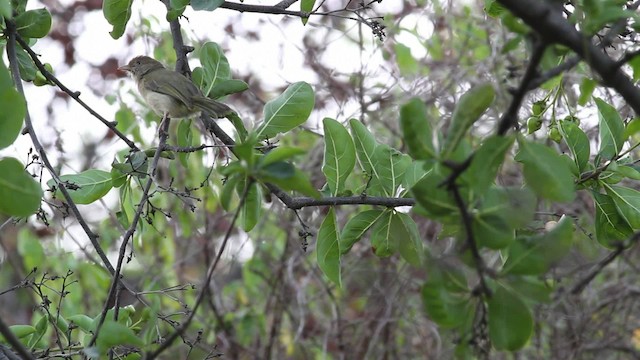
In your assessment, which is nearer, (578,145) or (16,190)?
(16,190)

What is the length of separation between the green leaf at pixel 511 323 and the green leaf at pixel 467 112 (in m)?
0.21

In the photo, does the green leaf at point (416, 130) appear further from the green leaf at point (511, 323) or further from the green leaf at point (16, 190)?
the green leaf at point (16, 190)

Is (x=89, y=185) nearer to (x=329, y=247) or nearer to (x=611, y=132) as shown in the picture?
(x=329, y=247)

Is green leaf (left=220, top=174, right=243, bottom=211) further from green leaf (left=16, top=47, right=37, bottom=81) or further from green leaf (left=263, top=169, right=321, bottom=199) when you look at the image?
green leaf (left=16, top=47, right=37, bottom=81)

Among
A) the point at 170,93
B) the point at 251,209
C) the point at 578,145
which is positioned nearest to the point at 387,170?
the point at 251,209

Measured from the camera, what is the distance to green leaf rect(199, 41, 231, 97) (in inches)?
92.5

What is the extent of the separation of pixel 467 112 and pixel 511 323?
285mm

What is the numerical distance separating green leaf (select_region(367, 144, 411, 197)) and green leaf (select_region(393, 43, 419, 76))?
2.32 meters

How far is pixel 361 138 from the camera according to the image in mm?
1937

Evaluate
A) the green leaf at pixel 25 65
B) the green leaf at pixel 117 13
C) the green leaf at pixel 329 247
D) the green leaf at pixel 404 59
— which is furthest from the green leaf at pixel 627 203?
the green leaf at pixel 404 59

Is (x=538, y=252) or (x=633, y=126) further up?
(x=633, y=126)

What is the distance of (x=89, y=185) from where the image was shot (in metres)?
2.08

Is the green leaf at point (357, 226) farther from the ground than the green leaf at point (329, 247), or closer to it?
farther from the ground

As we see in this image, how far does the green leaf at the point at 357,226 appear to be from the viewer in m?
1.85
